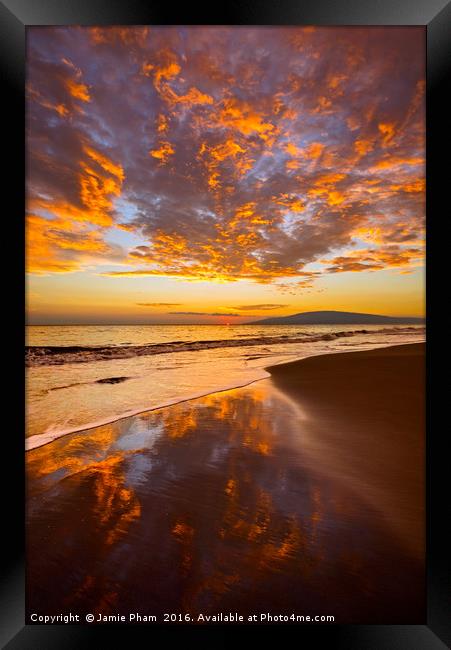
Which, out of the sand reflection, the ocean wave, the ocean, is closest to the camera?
the sand reflection

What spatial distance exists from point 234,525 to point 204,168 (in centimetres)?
264

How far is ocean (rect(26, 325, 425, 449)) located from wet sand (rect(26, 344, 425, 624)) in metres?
0.45

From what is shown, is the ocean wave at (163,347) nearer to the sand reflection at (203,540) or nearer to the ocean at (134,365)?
the ocean at (134,365)

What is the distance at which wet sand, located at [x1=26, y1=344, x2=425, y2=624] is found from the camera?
4.96 feet

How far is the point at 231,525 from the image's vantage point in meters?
1.67

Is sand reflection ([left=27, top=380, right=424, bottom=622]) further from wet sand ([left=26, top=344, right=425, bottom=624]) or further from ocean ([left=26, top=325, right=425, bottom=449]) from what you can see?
ocean ([left=26, top=325, right=425, bottom=449])

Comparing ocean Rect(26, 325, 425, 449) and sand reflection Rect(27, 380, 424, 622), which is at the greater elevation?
ocean Rect(26, 325, 425, 449)

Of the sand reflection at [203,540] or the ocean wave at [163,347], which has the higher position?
the ocean wave at [163,347]

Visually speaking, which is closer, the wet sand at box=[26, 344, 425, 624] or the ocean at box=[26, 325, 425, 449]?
the wet sand at box=[26, 344, 425, 624]

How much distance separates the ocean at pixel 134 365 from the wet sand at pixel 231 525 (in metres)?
0.45

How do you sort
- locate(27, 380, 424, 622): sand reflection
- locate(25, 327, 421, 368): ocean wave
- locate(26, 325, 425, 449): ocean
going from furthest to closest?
1. locate(25, 327, 421, 368): ocean wave
2. locate(26, 325, 425, 449): ocean
3. locate(27, 380, 424, 622): sand reflection

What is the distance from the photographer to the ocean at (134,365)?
8.46 feet

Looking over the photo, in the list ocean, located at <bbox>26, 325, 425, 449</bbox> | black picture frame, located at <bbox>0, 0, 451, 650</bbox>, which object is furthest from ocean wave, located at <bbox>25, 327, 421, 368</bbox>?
black picture frame, located at <bbox>0, 0, 451, 650</bbox>

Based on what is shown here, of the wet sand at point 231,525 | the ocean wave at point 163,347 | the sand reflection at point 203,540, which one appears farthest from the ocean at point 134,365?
the sand reflection at point 203,540
